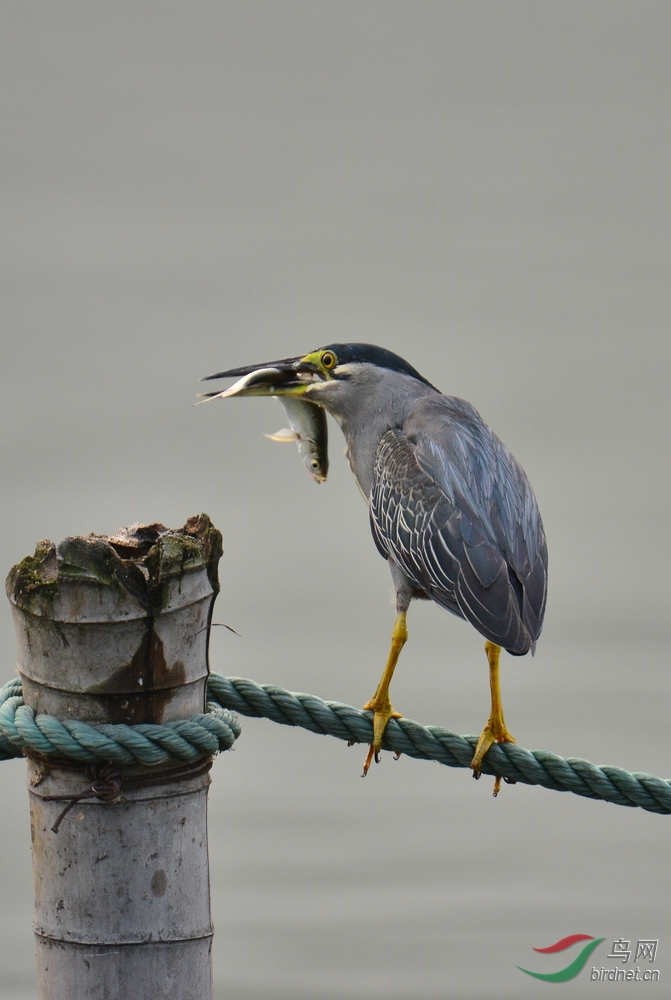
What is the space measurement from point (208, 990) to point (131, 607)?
55 cm

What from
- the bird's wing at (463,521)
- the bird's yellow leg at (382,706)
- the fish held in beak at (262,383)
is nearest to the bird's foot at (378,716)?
the bird's yellow leg at (382,706)

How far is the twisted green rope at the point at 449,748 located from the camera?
6.41 ft

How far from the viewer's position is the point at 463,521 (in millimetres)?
2414

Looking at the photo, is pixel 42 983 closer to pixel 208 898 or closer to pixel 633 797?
pixel 208 898

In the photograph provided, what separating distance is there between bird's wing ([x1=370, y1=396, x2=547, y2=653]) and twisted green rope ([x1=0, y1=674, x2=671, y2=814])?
9.0 inches

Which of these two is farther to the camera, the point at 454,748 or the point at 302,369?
the point at 302,369

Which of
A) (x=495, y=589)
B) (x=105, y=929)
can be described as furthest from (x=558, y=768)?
(x=105, y=929)

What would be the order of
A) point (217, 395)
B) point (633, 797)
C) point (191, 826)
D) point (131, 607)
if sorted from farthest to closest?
1. point (217, 395)
2. point (633, 797)
3. point (191, 826)
4. point (131, 607)

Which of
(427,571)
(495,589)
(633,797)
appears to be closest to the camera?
(633,797)

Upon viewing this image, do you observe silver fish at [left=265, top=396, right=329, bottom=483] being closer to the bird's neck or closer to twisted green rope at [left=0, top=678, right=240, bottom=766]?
the bird's neck

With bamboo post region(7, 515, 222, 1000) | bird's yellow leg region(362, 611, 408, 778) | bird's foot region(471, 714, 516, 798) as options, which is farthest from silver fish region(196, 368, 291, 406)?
bamboo post region(7, 515, 222, 1000)

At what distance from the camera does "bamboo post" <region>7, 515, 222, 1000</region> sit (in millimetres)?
1431

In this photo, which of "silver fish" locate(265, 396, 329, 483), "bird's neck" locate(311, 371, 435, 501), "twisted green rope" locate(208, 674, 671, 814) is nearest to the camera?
"twisted green rope" locate(208, 674, 671, 814)

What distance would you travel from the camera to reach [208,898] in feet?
5.17
